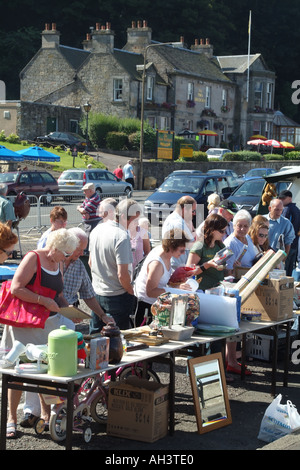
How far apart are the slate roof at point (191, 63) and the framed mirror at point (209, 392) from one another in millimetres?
59905

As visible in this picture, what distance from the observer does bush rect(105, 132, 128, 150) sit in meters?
56.2

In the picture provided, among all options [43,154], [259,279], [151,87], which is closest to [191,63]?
[151,87]

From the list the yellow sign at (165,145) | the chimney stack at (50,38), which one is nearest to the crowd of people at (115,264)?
the yellow sign at (165,145)

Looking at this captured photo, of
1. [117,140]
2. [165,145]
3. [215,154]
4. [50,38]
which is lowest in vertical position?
[215,154]

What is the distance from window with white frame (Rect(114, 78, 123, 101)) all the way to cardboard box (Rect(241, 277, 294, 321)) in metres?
56.4

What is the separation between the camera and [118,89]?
64.3 meters

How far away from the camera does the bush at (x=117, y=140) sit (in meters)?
56.2

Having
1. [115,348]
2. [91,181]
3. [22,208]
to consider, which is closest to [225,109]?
[91,181]

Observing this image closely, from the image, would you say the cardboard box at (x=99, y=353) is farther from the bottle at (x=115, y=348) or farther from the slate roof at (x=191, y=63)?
the slate roof at (x=191, y=63)

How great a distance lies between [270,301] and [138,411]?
2416mm

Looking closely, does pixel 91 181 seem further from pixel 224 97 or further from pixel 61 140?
pixel 224 97

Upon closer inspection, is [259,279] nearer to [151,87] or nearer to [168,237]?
[168,237]
